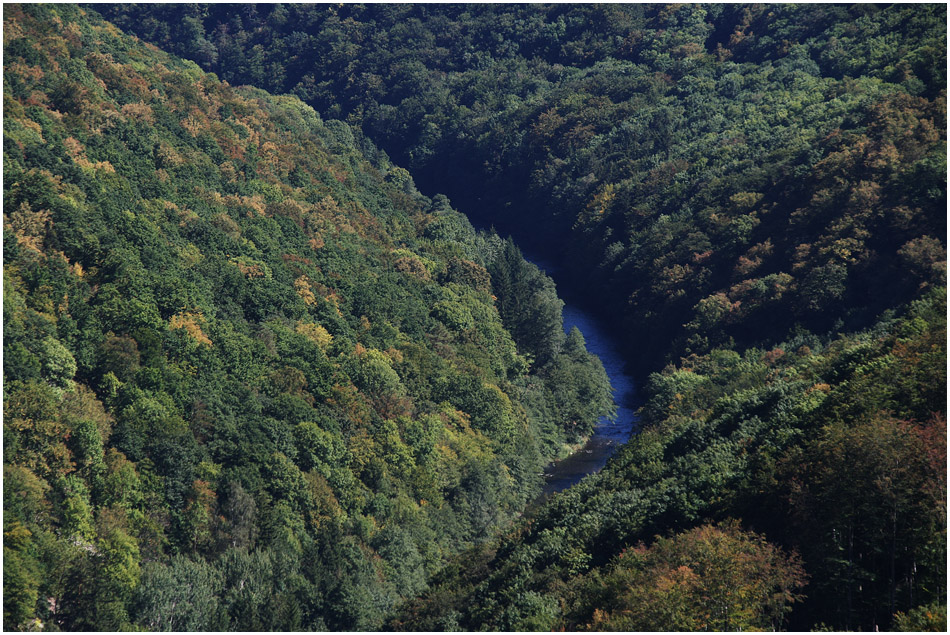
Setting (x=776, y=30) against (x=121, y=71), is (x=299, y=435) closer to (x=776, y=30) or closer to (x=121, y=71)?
(x=121, y=71)

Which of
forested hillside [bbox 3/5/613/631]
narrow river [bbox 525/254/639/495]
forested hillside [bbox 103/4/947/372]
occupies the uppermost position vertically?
forested hillside [bbox 103/4/947/372]

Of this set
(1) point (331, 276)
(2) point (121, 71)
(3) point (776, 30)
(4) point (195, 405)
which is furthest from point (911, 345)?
(3) point (776, 30)

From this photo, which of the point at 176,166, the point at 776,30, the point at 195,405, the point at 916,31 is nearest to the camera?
the point at 195,405

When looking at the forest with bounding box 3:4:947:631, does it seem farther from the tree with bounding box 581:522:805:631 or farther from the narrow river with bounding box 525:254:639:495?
the narrow river with bounding box 525:254:639:495

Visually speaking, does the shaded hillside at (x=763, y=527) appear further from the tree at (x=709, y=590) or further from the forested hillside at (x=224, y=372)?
the forested hillside at (x=224, y=372)

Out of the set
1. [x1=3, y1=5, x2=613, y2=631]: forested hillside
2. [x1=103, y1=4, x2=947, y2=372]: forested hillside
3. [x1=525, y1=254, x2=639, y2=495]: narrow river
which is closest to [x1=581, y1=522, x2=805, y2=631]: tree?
[x1=3, y1=5, x2=613, y2=631]: forested hillside

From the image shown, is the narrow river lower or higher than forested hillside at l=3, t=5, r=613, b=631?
higher
